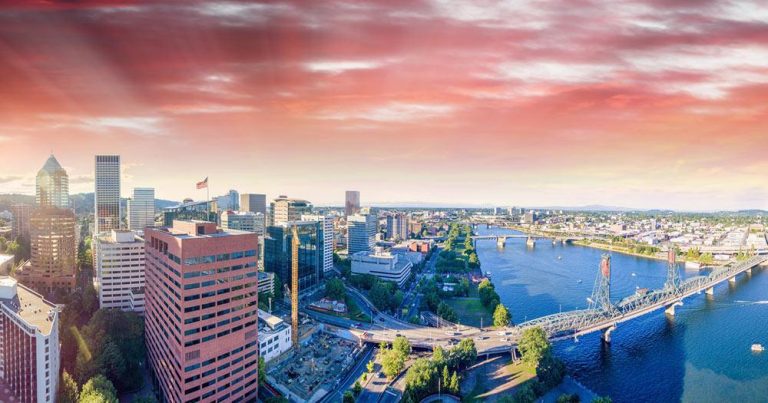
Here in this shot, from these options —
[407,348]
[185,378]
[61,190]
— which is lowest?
[407,348]

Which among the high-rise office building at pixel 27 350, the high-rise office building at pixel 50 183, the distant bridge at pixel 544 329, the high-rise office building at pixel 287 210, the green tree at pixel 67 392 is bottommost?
the distant bridge at pixel 544 329

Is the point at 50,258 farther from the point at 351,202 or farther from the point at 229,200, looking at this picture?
the point at 351,202

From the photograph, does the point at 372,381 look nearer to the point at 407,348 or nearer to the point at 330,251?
the point at 407,348

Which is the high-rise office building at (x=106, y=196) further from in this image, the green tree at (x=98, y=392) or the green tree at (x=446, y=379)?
the green tree at (x=446, y=379)

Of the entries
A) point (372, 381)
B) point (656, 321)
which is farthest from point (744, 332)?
point (372, 381)

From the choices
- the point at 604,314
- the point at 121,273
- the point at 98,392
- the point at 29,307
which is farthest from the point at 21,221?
the point at 604,314

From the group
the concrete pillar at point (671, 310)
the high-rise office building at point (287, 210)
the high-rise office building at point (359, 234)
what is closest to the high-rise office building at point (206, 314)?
the high-rise office building at point (287, 210)
